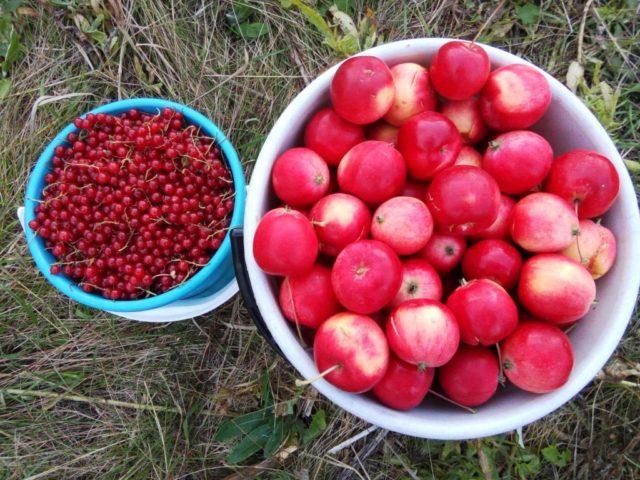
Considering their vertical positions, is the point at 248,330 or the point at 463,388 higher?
the point at 463,388

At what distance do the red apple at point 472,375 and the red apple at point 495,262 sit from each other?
159 millimetres

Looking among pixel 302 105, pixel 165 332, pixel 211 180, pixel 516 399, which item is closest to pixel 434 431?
pixel 516 399

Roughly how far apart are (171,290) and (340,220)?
1.80 ft

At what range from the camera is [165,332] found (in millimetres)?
1848

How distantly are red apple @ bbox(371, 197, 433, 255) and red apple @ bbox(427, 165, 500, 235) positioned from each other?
38 millimetres

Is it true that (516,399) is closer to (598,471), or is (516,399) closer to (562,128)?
(562,128)

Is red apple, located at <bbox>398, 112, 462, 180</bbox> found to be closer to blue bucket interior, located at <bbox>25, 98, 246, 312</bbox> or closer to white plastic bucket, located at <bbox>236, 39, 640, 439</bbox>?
white plastic bucket, located at <bbox>236, 39, 640, 439</bbox>

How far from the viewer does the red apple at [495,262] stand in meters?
1.13

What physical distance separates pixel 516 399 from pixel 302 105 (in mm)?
833

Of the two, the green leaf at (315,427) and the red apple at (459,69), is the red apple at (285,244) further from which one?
the green leaf at (315,427)

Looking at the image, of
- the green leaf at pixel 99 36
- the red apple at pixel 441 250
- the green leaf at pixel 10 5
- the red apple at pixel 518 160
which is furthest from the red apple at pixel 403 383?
the green leaf at pixel 10 5

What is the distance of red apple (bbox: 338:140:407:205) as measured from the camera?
113 cm

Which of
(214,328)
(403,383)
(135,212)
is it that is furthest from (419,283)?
(214,328)

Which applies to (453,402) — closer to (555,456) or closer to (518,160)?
(518,160)
